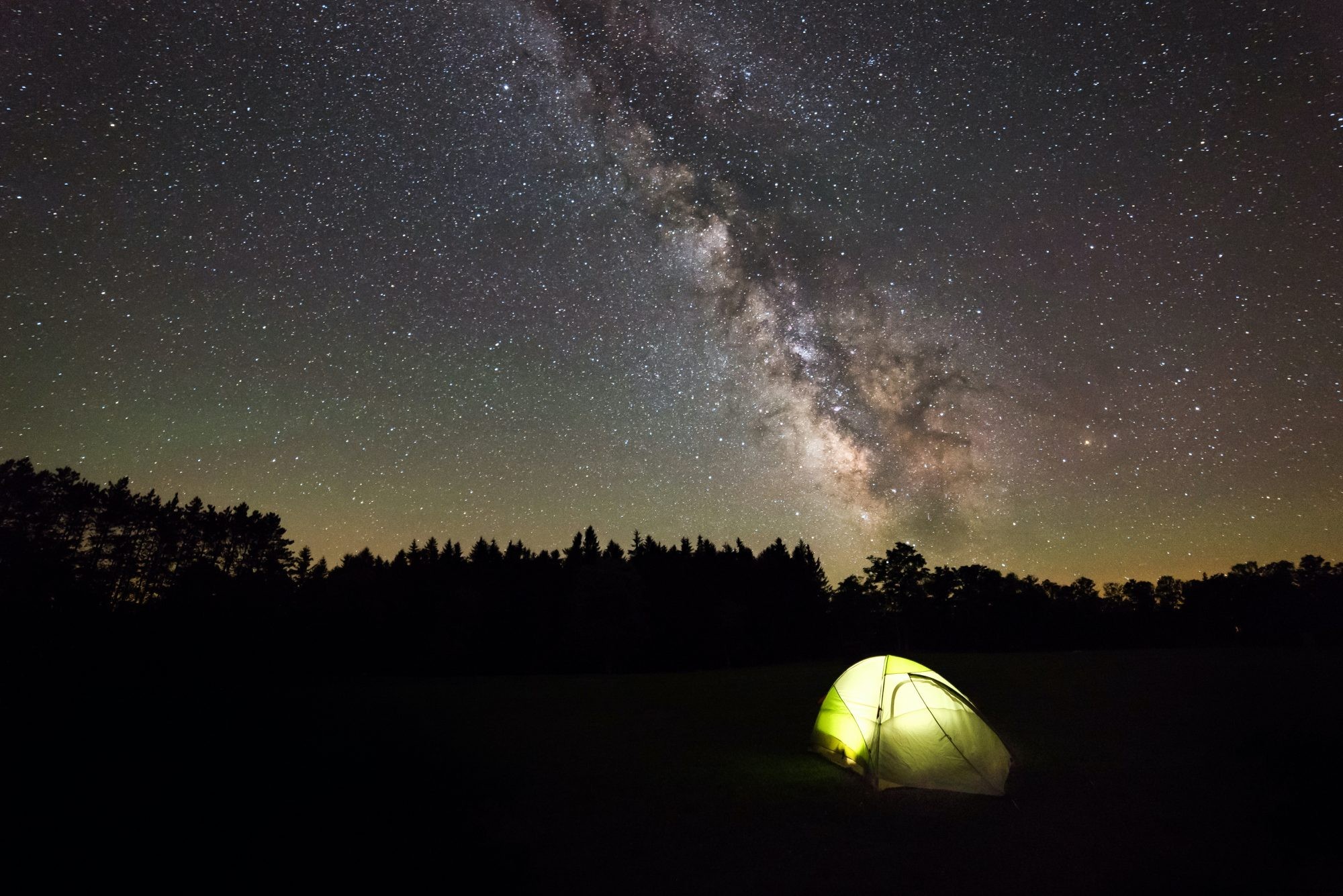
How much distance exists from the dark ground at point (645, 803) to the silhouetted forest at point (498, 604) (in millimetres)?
19758

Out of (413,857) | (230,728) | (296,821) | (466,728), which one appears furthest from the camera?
(466,728)

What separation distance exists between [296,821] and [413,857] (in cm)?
238

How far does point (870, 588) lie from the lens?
8694cm

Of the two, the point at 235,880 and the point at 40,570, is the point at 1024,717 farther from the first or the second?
the point at 40,570

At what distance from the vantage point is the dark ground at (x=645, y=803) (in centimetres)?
629

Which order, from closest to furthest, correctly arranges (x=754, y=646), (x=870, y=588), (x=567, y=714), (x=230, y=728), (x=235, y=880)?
(x=235, y=880) → (x=230, y=728) → (x=567, y=714) → (x=754, y=646) → (x=870, y=588)

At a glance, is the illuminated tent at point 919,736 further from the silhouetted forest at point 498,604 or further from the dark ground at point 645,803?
the silhouetted forest at point 498,604

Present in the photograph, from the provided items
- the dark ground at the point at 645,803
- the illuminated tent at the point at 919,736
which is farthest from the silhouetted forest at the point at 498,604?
the illuminated tent at the point at 919,736

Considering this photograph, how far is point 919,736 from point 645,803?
427cm

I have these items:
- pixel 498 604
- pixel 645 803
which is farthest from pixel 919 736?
pixel 498 604

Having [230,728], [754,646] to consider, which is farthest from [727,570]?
[230,728]

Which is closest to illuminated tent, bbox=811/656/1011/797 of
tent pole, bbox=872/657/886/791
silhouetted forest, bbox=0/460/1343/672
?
tent pole, bbox=872/657/886/791

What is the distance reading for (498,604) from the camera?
187 feet

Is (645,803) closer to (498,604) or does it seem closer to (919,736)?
(919,736)
